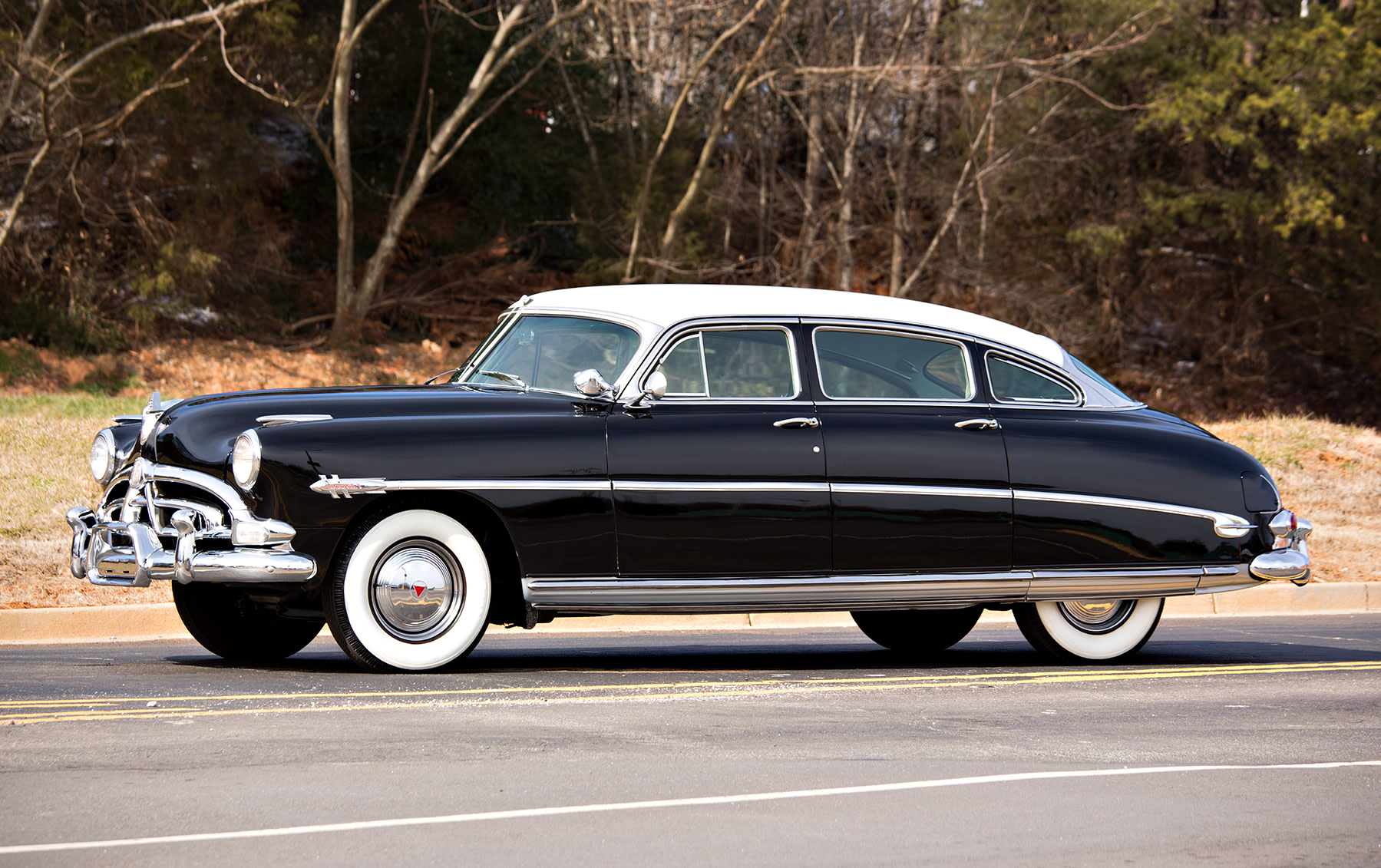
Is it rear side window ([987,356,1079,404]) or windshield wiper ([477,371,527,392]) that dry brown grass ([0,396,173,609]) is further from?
rear side window ([987,356,1079,404])

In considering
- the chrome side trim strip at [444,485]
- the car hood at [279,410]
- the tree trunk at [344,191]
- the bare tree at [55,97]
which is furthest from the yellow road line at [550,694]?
the tree trunk at [344,191]

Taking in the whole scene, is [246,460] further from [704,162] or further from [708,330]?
[704,162]

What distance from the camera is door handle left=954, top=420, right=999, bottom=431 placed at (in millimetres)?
7520

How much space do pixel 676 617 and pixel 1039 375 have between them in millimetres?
4084

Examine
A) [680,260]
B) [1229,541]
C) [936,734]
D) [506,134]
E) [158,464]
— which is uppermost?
[506,134]

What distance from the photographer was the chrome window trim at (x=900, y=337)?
7.41 metres

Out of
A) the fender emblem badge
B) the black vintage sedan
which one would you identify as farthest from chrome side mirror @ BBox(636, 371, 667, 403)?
the fender emblem badge

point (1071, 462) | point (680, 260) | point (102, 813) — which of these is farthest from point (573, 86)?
point (102, 813)

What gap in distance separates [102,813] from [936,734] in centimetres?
313

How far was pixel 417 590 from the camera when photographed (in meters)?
6.70

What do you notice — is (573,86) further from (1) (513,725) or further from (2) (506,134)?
(1) (513,725)

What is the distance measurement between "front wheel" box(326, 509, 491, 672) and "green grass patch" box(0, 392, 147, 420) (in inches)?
480

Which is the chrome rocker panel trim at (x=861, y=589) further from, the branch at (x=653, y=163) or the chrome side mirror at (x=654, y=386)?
the branch at (x=653, y=163)

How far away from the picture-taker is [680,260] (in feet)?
91.7
